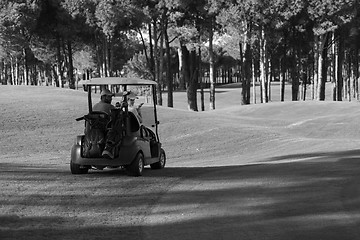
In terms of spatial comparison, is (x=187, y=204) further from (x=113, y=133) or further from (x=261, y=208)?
(x=113, y=133)

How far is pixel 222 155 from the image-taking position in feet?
97.9

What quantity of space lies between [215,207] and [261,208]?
0.80 meters

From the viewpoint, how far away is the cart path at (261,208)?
9.33 meters

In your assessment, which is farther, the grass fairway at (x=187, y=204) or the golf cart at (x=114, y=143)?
the golf cart at (x=114, y=143)

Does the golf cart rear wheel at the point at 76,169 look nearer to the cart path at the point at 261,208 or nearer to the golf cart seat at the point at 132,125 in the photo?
the golf cart seat at the point at 132,125

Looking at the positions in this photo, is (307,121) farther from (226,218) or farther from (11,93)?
(226,218)

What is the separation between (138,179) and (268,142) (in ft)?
62.2

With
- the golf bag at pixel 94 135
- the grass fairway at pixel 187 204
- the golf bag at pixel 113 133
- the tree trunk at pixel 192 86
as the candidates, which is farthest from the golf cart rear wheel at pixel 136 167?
the tree trunk at pixel 192 86

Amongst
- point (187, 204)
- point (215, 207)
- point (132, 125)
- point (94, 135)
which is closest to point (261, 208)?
point (215, 207)

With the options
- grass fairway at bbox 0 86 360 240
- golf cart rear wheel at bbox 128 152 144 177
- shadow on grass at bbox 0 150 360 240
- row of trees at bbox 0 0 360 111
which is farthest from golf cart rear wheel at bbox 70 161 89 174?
row of trees at bbox 0 0 360 111

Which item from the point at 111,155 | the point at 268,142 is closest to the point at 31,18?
the point at 268,142

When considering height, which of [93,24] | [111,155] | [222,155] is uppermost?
[93,24]

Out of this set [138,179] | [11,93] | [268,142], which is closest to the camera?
[138,179]

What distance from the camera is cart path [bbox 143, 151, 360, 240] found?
9.33 metres
